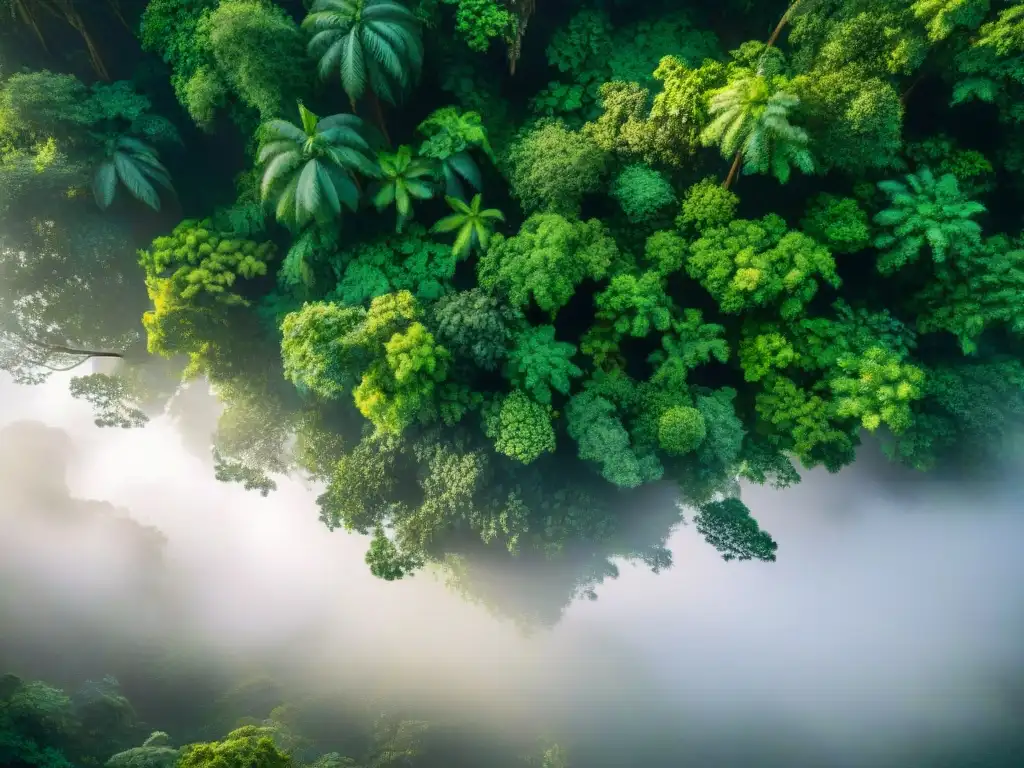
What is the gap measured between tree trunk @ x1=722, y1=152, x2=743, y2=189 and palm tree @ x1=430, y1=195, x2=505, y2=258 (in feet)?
14.4

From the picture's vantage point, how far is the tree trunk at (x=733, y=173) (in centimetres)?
1065

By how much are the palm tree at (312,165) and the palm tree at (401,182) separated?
1.11 feet

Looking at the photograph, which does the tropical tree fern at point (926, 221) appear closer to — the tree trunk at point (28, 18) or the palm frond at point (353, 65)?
the palm frond at point (353, 65)

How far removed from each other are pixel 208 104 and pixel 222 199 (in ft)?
8.41

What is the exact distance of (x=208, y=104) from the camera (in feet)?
37.0

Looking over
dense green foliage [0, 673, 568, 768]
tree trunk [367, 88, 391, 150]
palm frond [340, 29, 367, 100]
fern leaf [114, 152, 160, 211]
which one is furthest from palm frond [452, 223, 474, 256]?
dense green foliage [0, 673, 568, 768]

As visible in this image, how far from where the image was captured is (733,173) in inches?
438

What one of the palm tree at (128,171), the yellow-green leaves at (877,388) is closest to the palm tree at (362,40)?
the palm tree at (128,171)

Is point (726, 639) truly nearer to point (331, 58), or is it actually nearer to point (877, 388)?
A: point (877, 388)

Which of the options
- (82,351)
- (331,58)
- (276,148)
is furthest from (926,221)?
(82,351)

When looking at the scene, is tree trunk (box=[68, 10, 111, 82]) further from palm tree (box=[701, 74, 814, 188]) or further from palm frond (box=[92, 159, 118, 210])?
palm tree (box=[701, 74, 814, 188])

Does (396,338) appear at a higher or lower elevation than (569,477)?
higher

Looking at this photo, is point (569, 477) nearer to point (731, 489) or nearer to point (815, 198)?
point (731, 489)

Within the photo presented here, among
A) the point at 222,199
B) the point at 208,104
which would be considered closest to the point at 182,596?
the point at 222,199
